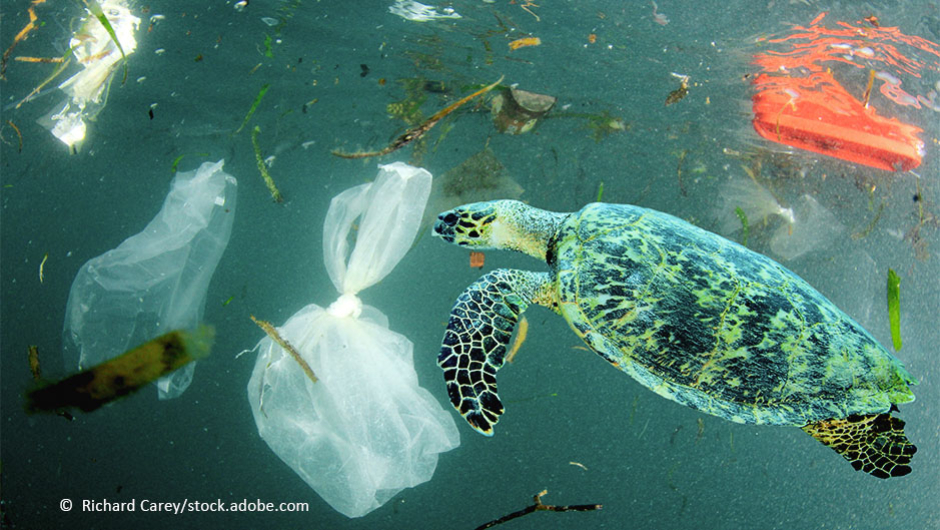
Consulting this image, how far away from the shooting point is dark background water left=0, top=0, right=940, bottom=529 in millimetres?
1865

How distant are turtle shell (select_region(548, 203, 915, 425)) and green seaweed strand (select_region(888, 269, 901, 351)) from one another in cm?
106

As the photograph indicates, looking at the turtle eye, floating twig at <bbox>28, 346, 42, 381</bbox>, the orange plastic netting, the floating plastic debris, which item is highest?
the floating plastic debris

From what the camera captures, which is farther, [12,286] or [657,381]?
[12,286]

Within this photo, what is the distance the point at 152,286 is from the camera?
1.89 m

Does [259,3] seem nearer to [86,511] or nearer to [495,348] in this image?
[495,348]

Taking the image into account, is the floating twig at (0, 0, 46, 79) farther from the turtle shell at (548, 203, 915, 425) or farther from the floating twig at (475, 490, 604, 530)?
the floating twig at (475, 490, 604, 530)

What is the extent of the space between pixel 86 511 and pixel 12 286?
1.35 meters

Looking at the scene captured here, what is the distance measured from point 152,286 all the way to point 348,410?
1.18m

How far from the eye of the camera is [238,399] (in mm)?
1897

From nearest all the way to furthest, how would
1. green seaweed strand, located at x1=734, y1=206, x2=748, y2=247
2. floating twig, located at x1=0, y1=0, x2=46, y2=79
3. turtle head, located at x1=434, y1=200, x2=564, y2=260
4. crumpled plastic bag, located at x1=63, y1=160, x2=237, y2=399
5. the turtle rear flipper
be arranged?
the turtle rear flipper < turtle head, located at x1=434, y1=200, x2=564, y2=260 < crumpled plastic bag, located at x1=63, y1=160, x2=237, y2=399 < green seaweed strand, located at x1=734, y1=206, x2=748, y2=247 < floating twig, located at x1=0, y1=0, x2=46, y2=79

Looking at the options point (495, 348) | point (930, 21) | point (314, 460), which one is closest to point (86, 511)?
point (314, 460)

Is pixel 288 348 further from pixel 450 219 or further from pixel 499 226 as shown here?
pixel 499 226

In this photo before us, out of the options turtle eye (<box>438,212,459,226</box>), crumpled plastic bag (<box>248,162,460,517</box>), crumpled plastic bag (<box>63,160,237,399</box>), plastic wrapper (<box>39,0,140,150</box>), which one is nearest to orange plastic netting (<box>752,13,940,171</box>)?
turtle eye (<box>438,212,459,226</box>)

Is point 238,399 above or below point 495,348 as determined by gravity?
below
